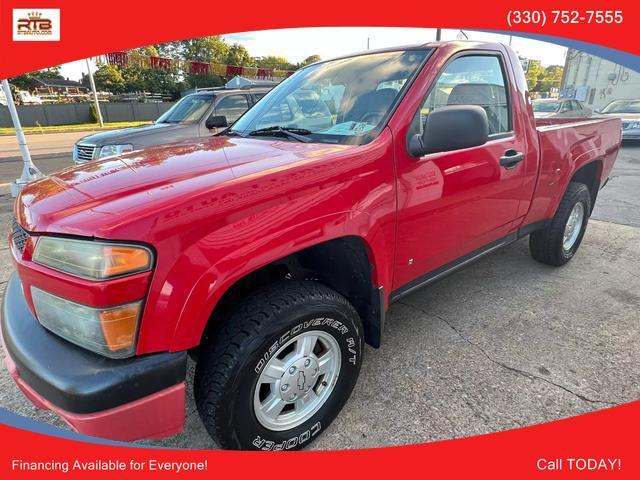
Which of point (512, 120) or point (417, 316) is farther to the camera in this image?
point (417, 316)

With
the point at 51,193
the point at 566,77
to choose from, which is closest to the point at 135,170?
the point at 51,193

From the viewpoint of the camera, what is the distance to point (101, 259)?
1377 mm

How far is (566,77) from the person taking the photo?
34.9 meters

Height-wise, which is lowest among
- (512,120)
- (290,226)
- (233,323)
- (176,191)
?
(233,323)

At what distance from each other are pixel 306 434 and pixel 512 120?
248cm

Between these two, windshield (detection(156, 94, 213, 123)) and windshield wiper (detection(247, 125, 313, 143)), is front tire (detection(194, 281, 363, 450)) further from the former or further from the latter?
windshield (detection(156, 94, 213, 123))

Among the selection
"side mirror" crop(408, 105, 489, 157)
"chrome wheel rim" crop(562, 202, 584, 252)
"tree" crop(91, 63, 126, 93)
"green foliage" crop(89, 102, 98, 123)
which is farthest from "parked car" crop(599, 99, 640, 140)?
"tree" crop(91, 63, 126, 93)

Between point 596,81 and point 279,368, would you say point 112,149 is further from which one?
point 596,81

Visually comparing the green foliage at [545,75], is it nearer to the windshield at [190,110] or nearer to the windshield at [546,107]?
the windshield at [546,107]

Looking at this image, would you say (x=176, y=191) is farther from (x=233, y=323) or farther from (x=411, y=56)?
(x=411, y=56)

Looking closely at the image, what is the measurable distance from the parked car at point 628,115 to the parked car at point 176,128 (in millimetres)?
11218

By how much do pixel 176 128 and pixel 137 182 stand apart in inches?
209

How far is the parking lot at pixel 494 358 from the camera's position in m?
2.17

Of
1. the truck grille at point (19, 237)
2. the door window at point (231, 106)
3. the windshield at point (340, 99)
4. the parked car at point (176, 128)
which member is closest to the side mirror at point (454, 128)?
the windshield at point (340, 99)
